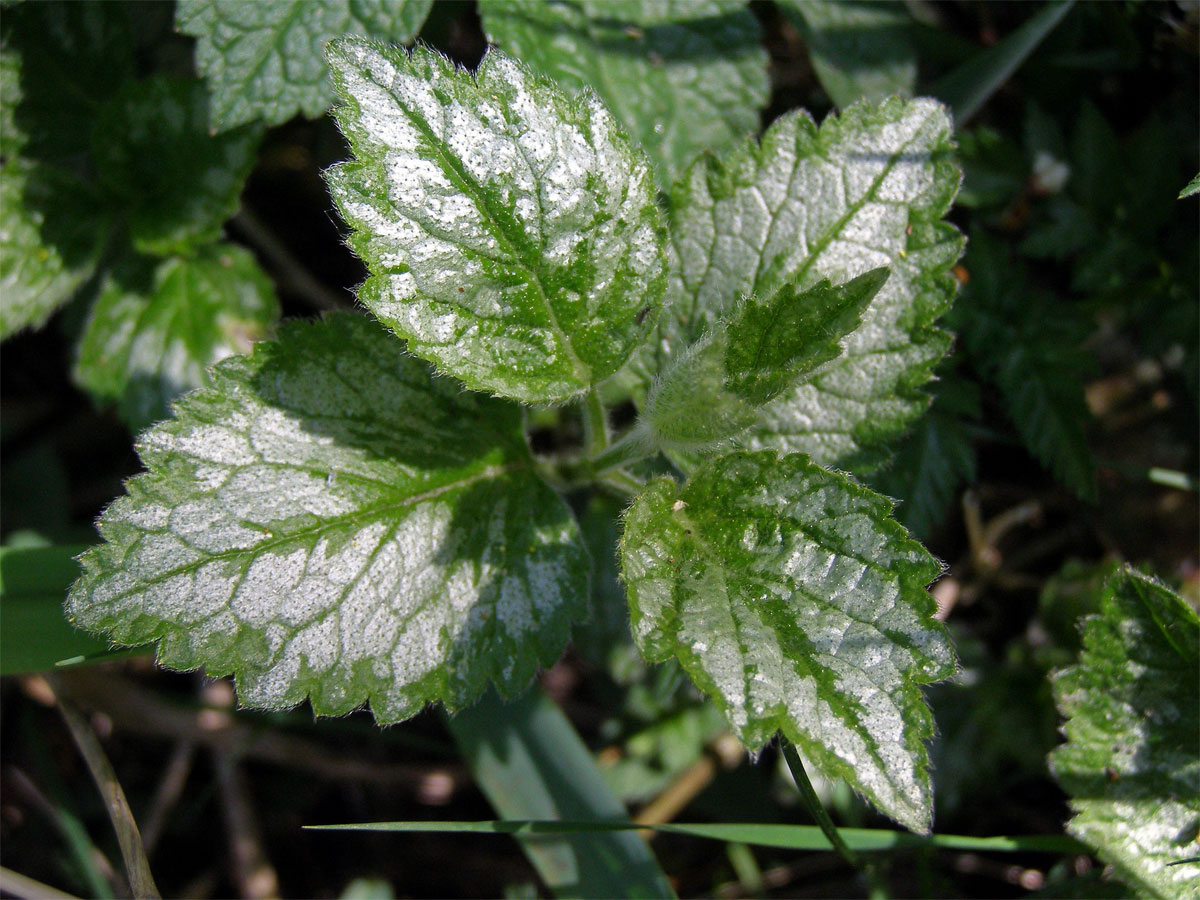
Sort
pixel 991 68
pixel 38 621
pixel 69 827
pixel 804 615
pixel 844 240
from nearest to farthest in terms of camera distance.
A: pixel 804 615 → pixel 844 240 → pixel 38 621 → pixel 69 827 → pixel 991 68

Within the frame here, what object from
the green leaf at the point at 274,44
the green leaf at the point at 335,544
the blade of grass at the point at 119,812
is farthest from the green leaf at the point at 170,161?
the blade of grass at the point at 119,812

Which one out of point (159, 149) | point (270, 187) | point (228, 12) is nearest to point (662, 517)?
point (228, 12)

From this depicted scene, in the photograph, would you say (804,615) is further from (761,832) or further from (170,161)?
(170,161)

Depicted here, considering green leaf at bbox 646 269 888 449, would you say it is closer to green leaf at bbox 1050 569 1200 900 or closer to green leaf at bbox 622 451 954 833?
green leaf at bbox 622 451 954 833

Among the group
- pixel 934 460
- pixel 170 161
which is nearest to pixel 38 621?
pixel 170 161

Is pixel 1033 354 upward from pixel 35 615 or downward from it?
downward

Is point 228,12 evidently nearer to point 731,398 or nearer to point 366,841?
point 731,398
